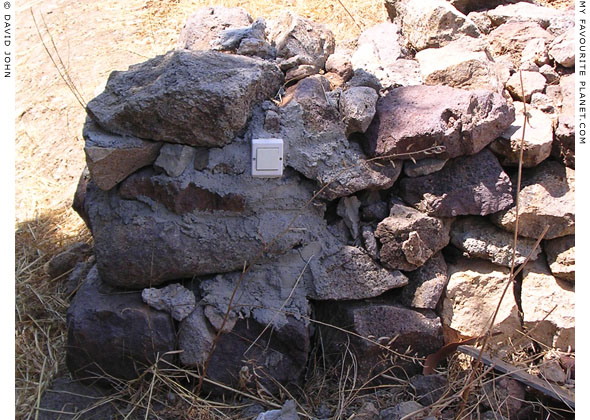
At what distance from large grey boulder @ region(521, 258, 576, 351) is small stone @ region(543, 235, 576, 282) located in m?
0.04

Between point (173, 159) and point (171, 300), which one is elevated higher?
point (173, 159)

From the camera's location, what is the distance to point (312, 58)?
2.79 meters

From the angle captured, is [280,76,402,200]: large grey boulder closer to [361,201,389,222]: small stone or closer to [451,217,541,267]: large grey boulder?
[361,201,389,222]: small stone

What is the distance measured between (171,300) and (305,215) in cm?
60

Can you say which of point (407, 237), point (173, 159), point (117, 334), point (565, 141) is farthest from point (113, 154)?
point (565, 141)

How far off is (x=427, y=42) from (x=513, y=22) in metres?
0.44

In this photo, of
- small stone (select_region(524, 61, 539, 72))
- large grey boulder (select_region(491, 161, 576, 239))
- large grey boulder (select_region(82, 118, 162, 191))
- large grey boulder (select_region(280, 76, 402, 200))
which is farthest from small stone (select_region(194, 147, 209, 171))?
small stone (select_region(524, 61, 539, 72))

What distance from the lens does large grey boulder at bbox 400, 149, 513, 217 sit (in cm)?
254

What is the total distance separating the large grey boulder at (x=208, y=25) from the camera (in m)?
2.99

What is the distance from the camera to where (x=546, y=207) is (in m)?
2.53

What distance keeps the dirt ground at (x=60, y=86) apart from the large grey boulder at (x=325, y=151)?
1213 millimetres

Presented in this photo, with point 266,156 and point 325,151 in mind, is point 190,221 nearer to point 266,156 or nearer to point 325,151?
point 266,156

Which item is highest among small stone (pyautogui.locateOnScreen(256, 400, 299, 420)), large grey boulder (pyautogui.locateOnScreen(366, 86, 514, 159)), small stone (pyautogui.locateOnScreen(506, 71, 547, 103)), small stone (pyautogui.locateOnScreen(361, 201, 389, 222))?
small stone (pyautogui.locateOnScreen(506, 71, 547, 103))

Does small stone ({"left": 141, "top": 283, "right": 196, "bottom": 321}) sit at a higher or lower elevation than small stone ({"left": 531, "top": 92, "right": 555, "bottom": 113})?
lower
